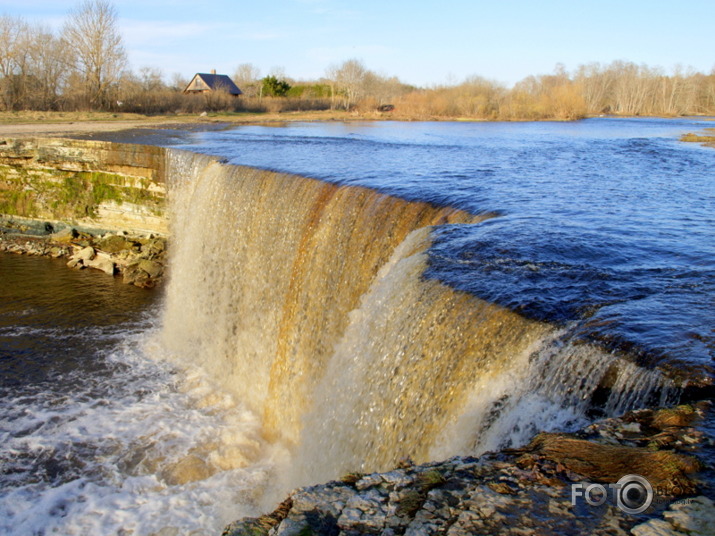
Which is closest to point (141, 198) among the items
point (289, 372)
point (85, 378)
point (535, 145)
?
point (85, 378)

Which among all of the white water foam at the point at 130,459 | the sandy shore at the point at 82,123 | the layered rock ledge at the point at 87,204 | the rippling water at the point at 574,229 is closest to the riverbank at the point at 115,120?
the sandy shore at the point at 82,123

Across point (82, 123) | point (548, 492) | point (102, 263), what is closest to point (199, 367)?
point (102, 263)

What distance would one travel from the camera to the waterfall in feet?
12.4

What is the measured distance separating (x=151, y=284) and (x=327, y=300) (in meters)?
7.56

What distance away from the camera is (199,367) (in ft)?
31.6

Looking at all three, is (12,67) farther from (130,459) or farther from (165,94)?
(130,459)

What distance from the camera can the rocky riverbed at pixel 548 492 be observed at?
7.84ft

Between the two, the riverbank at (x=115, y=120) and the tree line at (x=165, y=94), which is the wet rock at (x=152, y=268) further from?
the tree line at (x=165, y=94)

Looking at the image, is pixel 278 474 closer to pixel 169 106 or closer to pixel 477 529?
pixel 477 529

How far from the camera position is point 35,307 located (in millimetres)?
11547

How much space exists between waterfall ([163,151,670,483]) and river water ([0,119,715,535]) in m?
0.34

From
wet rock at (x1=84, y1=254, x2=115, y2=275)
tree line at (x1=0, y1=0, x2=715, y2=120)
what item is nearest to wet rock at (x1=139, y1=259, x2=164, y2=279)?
wet rock at (x1=84, y1=254, x2=115, y2=275)

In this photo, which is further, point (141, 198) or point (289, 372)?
point (141, 198)

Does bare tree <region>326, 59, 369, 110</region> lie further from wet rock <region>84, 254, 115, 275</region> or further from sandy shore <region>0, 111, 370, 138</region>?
wet rock <region>84, 254, 115, 275</region>
